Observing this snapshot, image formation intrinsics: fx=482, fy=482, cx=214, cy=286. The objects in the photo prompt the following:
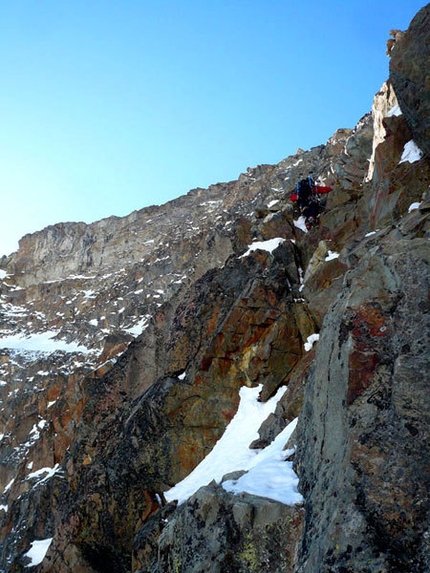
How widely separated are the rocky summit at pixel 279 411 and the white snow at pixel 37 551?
187mm

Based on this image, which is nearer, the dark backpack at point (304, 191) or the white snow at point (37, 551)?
the white snow at point (37, 551)

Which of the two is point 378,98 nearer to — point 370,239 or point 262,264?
point 262,264

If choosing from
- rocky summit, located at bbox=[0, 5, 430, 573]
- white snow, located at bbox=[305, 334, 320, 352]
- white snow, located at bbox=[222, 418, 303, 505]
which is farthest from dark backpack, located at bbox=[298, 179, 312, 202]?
white snow, located at bbox=[222, 418, 303, 505]

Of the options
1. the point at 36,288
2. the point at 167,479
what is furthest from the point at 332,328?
the point at 36,288

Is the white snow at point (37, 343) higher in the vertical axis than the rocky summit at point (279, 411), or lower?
higher

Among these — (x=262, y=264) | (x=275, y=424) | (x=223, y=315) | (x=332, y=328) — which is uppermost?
(x=262, y=264)

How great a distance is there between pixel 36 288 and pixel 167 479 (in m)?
126

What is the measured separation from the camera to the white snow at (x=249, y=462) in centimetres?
818

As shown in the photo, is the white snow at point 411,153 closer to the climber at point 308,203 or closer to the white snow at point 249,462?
the climber at point 308,203

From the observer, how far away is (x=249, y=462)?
11.8 metres

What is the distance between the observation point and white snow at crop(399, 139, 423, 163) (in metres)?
16.8

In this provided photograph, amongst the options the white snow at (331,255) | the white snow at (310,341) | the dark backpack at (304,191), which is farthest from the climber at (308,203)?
the white snow at (310,341)

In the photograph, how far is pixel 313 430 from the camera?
7.89 meters

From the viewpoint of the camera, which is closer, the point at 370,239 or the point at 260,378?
the point at 370,239
